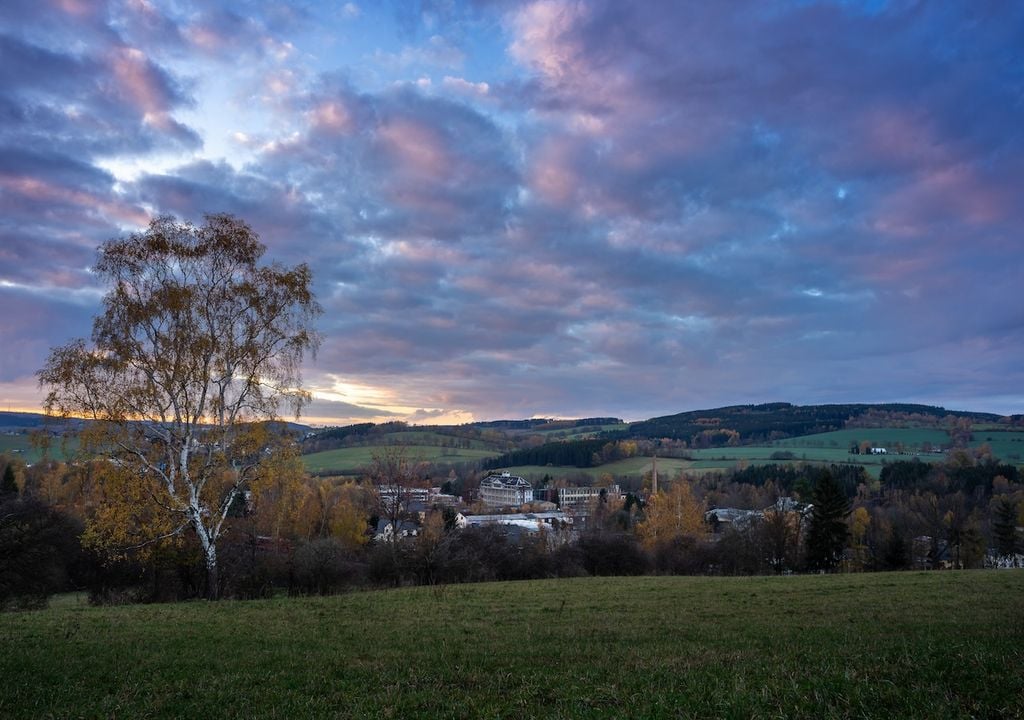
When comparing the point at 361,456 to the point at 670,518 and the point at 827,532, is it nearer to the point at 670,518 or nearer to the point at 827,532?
the point at 670,518

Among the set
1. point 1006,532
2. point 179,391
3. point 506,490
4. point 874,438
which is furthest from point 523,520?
point 874,438

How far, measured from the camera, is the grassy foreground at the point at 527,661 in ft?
23.2

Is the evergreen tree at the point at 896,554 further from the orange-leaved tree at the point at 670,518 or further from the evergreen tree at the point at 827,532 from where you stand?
the orange-leaved tree at the point at 670,518

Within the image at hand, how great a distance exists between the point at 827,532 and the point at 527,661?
2199 inches

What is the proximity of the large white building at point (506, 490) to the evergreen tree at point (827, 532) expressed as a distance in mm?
88452

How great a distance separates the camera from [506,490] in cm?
14625

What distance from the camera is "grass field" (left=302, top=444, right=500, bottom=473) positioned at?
137 metres

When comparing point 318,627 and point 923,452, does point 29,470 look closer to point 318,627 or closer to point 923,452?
point 318,627

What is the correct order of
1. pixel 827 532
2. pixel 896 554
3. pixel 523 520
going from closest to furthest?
pixel 896 554
pixel 827 532
pixel 523 520

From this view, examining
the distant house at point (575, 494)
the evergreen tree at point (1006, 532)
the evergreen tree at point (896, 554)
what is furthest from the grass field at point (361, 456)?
the evergreen tree at point (1006, 532)

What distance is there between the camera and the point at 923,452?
159 metres

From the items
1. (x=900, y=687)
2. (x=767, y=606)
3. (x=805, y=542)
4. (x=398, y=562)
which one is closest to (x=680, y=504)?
(x=805, y=542)

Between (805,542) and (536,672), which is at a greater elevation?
(536,672)

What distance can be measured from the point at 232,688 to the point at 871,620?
47.9 ft
